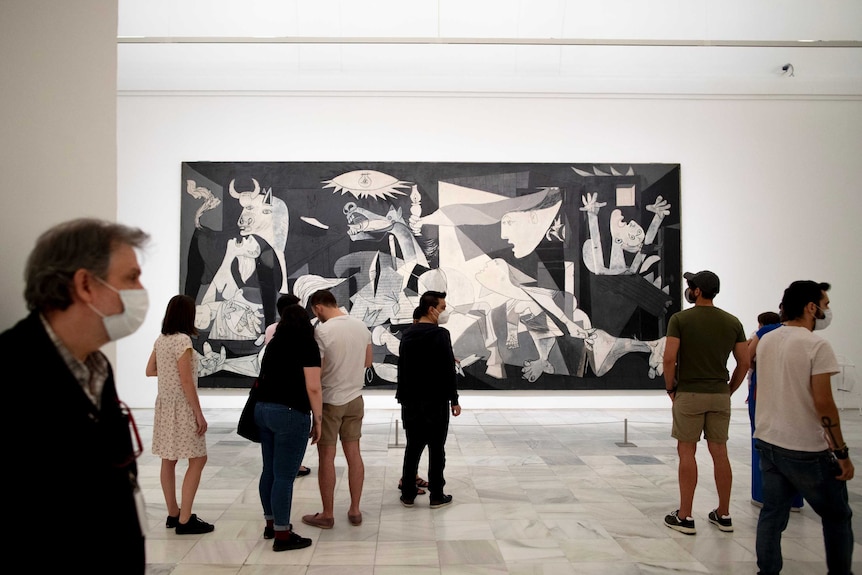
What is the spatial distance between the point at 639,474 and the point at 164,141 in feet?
30.3

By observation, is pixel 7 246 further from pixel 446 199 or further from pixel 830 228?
pixel 830 228

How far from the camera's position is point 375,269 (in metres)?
10.5

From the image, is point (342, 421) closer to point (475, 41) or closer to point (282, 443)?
point (282, 443)

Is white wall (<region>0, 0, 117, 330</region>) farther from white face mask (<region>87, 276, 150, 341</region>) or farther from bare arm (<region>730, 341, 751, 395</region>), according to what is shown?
bare arm (<region>730, 341, 751, 395</region>)

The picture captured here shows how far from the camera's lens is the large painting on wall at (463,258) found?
34.4 ft

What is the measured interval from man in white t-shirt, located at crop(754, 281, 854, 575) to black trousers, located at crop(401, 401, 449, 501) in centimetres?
258

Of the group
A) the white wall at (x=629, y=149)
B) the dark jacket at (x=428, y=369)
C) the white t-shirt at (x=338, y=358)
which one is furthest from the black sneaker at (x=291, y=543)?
the white wall at (x=629, y=149)

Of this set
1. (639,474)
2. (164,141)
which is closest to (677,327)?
(639,474)

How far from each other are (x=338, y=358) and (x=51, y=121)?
290 cm

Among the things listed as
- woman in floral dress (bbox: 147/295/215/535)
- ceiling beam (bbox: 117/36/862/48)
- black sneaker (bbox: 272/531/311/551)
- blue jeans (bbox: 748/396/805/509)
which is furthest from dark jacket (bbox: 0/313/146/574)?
ceiling beam (bbox: 117/36/862/48)

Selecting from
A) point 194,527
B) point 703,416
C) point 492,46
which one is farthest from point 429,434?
point 492,46

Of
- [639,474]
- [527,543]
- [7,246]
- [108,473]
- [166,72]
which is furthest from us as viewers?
[166,72]

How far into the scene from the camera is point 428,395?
17.7 ft

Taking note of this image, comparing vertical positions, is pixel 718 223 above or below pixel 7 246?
above
